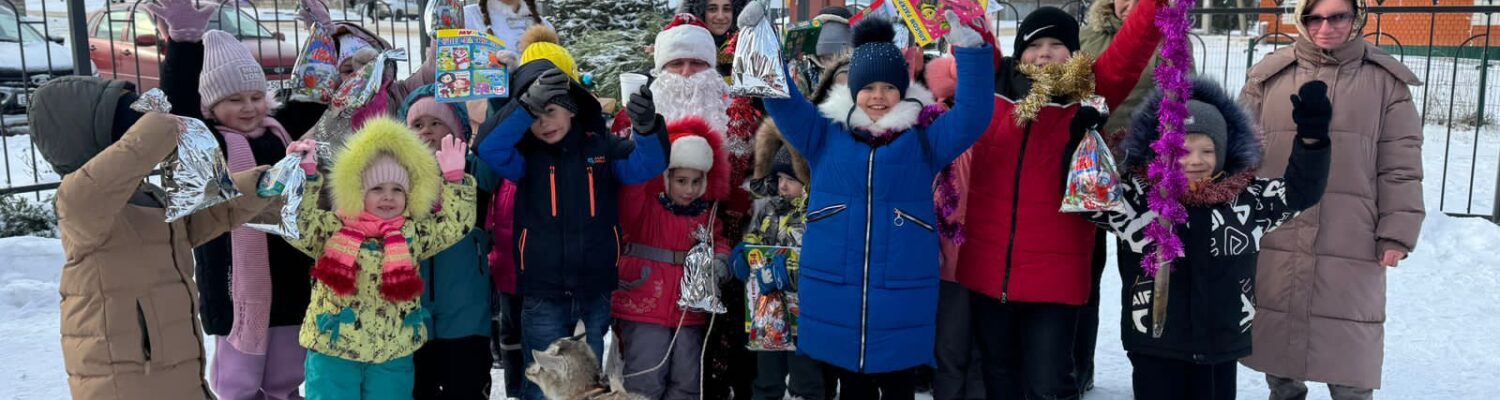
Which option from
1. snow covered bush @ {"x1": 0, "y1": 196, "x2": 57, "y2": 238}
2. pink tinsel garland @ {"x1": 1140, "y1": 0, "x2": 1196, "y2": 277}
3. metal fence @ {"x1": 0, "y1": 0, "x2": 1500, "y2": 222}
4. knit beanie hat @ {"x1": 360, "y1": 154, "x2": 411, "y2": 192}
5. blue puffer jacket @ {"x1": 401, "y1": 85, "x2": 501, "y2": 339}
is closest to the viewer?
pink tinsel garland @ {"x1": 1140, "y1": 0, "x2": 1196, "y2": 277}

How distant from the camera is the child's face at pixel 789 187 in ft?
12.8

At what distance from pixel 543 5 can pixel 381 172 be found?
15.7 feet

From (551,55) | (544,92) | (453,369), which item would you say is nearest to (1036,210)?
(544,92)

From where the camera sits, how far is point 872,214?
347cm

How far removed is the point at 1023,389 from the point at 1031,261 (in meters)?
0.50

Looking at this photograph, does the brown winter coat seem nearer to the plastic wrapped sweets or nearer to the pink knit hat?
the pink knit hat

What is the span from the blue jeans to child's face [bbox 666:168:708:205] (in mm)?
423

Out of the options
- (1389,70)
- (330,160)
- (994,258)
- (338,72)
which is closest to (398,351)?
(330,160)

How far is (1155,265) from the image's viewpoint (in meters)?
3.38

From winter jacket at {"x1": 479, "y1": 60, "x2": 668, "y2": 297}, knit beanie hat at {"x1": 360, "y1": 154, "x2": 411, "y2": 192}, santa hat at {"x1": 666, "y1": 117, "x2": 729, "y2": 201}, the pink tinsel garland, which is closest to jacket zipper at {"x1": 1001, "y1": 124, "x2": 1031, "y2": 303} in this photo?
the pink tinsel garland

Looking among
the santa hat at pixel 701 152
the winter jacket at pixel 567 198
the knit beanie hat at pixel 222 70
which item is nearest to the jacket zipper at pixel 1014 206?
the santa hat at pixel 701 152

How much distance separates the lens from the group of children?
3381mm

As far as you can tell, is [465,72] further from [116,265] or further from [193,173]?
[116,265]

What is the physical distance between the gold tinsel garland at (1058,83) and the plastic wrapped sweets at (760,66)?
781mm
